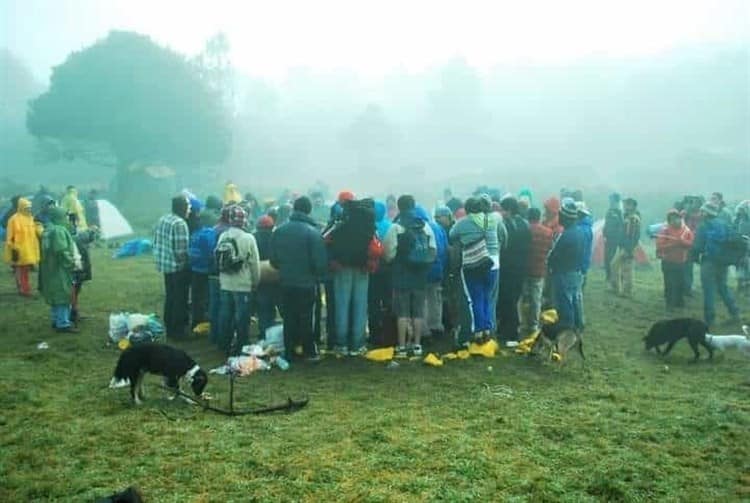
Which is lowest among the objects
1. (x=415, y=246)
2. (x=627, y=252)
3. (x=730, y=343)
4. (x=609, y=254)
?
(x=730, y=343)

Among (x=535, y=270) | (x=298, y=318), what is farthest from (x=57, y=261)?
(x=535, y=270)

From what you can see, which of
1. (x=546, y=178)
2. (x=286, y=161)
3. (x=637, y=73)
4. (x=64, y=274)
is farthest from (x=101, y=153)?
(x=637, y=73)

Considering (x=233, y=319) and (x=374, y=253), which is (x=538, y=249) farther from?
(x=233, y=319)

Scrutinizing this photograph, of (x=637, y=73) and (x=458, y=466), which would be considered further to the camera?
(x=637, y=73)

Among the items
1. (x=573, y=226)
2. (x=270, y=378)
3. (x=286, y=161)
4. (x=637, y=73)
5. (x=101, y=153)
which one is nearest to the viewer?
(x=270, y=378)

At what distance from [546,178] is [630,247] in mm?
38128

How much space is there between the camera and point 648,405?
7066mm

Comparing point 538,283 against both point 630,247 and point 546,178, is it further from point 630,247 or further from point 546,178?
point 546,178

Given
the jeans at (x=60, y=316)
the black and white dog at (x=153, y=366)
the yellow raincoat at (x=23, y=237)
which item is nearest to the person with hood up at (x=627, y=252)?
the black and white dog at (x=153, y=366)

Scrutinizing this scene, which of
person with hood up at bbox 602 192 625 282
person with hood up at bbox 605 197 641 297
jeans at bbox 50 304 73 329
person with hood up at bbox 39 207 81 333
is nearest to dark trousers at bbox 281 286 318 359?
person with hood up at bbox 39 207 81 333

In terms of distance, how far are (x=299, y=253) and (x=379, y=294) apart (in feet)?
5.38

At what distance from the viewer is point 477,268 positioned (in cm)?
902

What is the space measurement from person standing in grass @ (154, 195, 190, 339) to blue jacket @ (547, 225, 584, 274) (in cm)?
554

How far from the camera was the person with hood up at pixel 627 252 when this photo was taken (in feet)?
45.4
